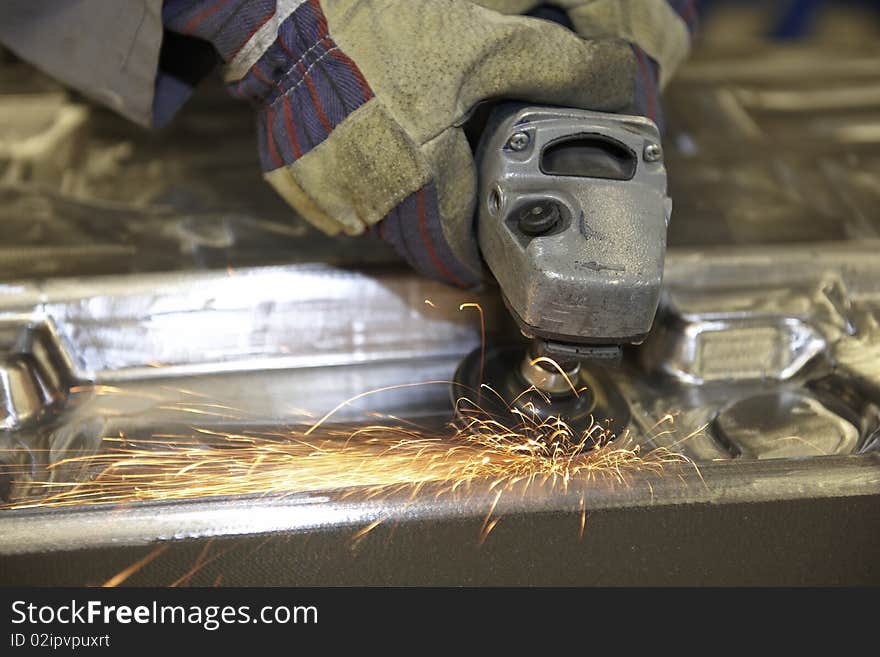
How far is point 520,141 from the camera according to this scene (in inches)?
40.2

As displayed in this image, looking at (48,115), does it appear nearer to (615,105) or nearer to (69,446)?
(69,446)

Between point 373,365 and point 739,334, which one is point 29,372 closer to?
point 373,365

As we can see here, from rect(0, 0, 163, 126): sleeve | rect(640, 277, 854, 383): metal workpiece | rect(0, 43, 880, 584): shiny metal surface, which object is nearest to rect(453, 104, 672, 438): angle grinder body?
rect(0, 43, 880, 584): shiny metal surface

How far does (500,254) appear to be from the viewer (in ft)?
3.36

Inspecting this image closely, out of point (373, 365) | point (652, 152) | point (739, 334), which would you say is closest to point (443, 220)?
point (652, 152)

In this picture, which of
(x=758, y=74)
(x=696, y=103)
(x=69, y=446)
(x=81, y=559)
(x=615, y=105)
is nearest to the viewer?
(x=81, y=559)

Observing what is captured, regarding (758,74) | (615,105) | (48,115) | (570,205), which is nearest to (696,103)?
(758,74)

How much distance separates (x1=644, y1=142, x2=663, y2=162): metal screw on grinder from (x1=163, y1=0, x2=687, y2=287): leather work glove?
3.9 inches

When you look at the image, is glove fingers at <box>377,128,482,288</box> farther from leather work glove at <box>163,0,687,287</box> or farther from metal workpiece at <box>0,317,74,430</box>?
metal workpiece at <box>0,317,74,430</box>

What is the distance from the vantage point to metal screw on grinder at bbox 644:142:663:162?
3.37 ft

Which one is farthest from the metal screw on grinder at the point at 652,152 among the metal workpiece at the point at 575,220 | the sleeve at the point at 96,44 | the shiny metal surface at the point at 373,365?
the sleeve at the point at 96,44

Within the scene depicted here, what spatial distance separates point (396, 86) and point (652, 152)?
0.29 meters

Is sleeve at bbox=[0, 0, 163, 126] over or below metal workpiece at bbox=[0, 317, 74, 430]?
over

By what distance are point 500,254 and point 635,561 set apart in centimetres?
38
